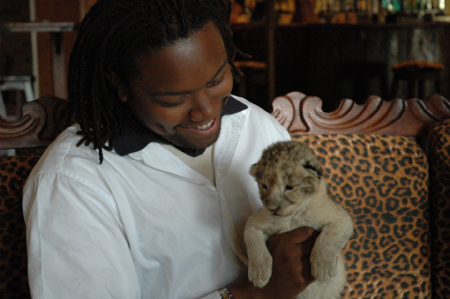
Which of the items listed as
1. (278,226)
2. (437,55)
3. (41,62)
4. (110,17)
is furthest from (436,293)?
(41,62)

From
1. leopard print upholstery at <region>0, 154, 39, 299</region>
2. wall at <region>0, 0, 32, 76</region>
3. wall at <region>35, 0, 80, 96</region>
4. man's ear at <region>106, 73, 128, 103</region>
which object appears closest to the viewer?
man's ear at <region>106, 73, 128, 103</region>

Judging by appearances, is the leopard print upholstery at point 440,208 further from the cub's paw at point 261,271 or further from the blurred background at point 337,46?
the blurred background at point 337,46

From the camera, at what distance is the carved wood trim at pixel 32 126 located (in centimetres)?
181

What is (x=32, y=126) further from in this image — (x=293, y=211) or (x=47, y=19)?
(x=47, y=19)

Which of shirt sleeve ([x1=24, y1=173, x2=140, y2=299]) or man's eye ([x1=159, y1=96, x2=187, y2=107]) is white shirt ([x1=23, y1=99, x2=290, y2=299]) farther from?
man's eye ([x1=159, y1=96, x2=187, y2=107])

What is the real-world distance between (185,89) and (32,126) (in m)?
0.83

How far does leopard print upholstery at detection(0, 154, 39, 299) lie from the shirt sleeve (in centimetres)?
36

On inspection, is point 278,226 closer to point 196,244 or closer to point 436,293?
point 196,244

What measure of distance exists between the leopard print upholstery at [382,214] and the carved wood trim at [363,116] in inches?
4.4

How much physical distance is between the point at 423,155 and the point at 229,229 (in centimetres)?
100

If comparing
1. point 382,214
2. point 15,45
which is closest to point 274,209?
point 382,214

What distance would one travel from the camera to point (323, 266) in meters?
1.32

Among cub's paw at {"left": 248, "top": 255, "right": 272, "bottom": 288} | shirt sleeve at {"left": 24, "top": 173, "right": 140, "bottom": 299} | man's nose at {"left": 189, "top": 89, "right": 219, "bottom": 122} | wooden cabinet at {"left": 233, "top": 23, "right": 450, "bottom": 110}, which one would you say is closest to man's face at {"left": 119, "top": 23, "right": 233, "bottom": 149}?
man's nose at {"left": 189, "top": 89, "right": 219, "bottom": 122}

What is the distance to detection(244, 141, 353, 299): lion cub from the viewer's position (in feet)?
4.25
